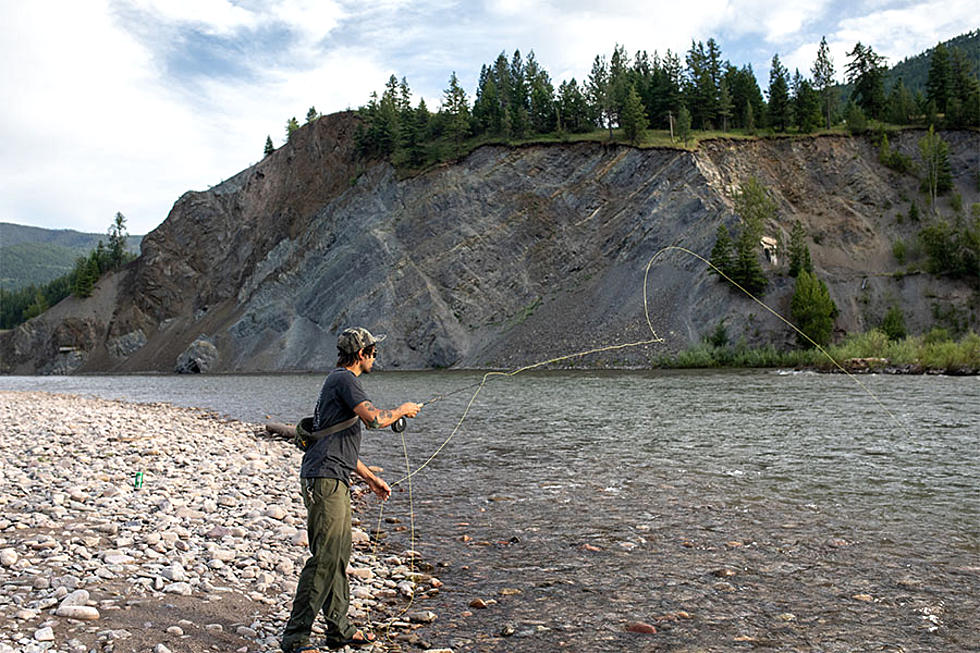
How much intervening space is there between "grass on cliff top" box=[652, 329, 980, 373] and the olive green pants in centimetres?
3686

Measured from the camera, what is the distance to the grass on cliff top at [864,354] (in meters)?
34.0

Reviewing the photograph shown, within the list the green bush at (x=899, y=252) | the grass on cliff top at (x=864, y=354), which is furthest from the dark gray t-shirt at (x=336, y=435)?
the green bush at (x=899, y=252)

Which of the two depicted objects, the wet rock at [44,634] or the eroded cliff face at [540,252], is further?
the eroded cliff face at [540,252]

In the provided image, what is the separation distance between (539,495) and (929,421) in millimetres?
12471

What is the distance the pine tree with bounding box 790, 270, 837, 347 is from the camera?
142 feet

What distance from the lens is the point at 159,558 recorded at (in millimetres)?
6766

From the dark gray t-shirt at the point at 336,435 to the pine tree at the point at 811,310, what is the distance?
42.7 metres

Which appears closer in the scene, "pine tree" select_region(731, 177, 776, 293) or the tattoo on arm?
the tattoo on arm

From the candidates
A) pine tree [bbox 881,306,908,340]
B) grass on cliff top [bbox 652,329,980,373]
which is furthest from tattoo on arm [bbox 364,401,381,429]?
pine tree [bbox 881,306,908,340]

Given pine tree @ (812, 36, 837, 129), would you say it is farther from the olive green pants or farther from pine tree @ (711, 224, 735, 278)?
the olive green pants

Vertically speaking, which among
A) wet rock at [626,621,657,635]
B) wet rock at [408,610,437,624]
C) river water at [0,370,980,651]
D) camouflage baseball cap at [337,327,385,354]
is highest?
camouflage baseball cap at [337,327,385,354]

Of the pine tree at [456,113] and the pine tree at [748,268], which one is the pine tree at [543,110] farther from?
the pine tree at [748,268]

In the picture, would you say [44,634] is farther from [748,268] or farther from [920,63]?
[920,63]

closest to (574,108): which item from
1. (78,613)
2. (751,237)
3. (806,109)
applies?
(806,109)
